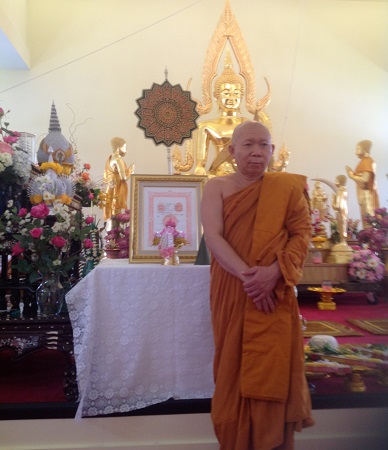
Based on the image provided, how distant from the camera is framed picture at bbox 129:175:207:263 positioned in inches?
72.6

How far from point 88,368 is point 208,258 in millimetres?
605

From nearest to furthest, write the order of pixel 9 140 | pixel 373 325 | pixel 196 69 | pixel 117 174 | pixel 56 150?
pixel 9 140 < pixel 56 150 < pixel 373 325 < pixel 117 174 < pixel 196 69

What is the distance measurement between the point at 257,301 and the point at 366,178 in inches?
204

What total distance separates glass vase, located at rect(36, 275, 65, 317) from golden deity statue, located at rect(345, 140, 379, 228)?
494 centimetres

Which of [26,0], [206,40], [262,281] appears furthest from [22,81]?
[262,281]

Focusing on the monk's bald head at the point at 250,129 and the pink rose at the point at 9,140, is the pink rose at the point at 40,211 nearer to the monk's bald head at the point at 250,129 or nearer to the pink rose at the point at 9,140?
the pink rose at the point at 9,140

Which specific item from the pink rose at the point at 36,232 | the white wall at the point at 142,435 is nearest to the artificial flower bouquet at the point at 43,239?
the pink rose at the point at 36,232

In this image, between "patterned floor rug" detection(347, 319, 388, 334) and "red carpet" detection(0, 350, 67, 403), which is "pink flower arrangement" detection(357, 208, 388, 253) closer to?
"patterned floor rug" detection(347, 319, 388, 334)

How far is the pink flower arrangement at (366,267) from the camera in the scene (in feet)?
13.4

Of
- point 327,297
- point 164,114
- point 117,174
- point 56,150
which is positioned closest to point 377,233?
point 327,297

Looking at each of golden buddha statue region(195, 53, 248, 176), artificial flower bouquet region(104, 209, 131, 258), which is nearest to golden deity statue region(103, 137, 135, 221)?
golden buddha statue region(195, 53, 248, 176)

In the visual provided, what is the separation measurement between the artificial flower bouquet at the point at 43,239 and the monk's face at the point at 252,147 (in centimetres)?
88

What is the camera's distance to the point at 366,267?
414cm

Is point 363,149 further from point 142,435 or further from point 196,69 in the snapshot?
point 142,435
